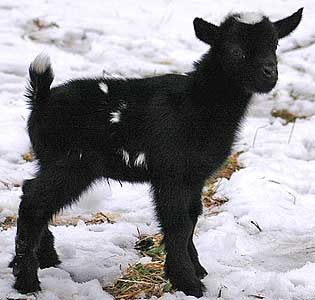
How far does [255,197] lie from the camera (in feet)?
19.0

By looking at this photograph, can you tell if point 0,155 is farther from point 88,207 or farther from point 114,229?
point 114,229

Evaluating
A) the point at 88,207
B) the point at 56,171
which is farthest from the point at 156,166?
the point at 88,207

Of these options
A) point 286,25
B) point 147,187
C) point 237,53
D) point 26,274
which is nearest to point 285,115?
point 147,187

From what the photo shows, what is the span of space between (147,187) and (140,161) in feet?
6.88

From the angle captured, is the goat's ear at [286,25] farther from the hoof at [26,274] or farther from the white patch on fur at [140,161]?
the hoof at [26,274]

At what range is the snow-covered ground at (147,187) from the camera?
4.54m

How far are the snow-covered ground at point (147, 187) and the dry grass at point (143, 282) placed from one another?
98 millimetres

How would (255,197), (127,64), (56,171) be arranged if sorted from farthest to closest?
1. (127,64)
2. (255,197)
3. (56,171)

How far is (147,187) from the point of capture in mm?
6359

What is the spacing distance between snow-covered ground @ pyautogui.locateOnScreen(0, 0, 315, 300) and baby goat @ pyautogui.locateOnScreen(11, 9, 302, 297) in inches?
14.5

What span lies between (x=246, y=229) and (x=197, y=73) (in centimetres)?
152

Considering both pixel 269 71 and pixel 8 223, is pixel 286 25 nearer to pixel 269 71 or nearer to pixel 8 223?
pixel 269 71

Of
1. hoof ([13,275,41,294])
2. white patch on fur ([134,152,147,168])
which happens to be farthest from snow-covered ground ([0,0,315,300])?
white patch on fur ([134,152,147,168])

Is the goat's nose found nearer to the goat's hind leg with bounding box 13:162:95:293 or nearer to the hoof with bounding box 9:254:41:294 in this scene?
the goat's hind leg with bounding box 13:162:95:293
